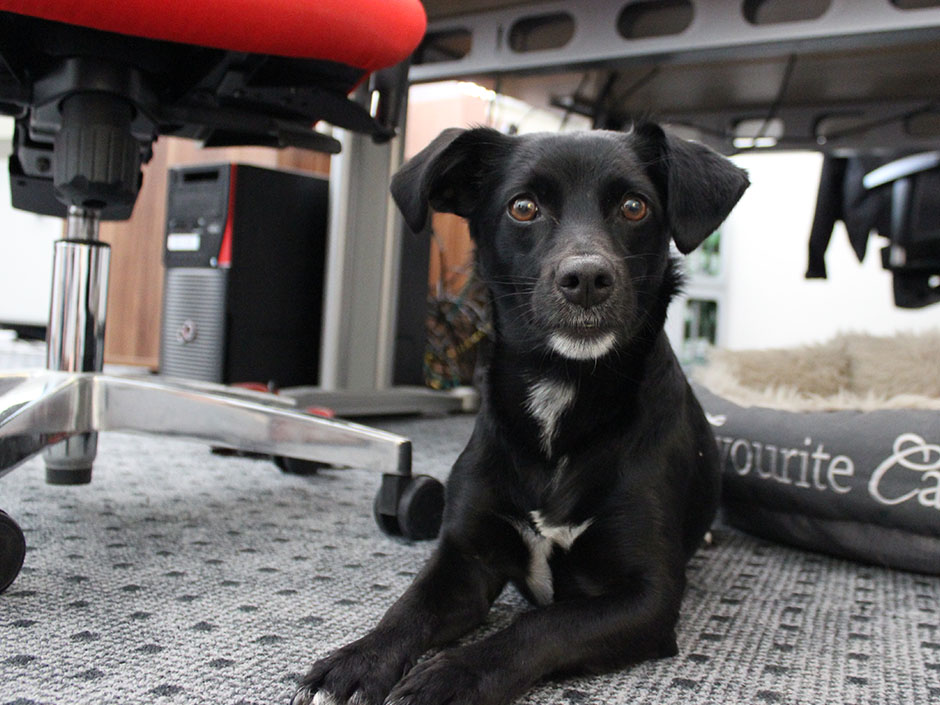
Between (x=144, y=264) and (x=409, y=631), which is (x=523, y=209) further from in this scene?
(x=144, y=264)

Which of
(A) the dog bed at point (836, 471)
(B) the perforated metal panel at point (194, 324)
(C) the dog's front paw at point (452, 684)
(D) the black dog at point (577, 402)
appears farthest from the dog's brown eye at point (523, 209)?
(B) the perforated metal panel at point (194, 324)

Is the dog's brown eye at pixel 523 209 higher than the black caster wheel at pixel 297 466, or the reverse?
the dog's brown eye at pixel 523 209

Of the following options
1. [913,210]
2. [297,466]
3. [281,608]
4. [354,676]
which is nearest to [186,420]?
[281,608]

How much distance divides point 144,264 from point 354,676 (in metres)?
3.31

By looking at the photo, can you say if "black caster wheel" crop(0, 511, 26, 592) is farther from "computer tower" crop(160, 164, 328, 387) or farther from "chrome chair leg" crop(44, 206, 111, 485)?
"computer tower" crop(160, 164, 328, 387)

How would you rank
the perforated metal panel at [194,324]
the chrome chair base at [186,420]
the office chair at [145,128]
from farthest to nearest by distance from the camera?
the perforated metal panel at [194,324] < the chrome chair base at [186,420] < the office chair at [145,128]

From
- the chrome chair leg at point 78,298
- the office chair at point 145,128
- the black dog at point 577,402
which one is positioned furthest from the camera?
the chrome chair leg at point 78,298

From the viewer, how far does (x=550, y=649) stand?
28.5 inches

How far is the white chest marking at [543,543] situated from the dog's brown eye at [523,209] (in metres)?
0.35

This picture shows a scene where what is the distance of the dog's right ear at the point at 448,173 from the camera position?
96 centimetres

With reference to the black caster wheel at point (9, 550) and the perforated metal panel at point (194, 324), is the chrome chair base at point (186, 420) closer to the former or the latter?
the black caster wheel at point (9, 550)

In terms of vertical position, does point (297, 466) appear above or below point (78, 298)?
below

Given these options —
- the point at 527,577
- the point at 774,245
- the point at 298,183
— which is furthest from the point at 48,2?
the point at 774,245

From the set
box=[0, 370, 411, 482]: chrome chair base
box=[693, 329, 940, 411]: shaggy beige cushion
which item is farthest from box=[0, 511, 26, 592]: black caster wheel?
box=[693, 329, 940, 411]: shaggy beige cushion
